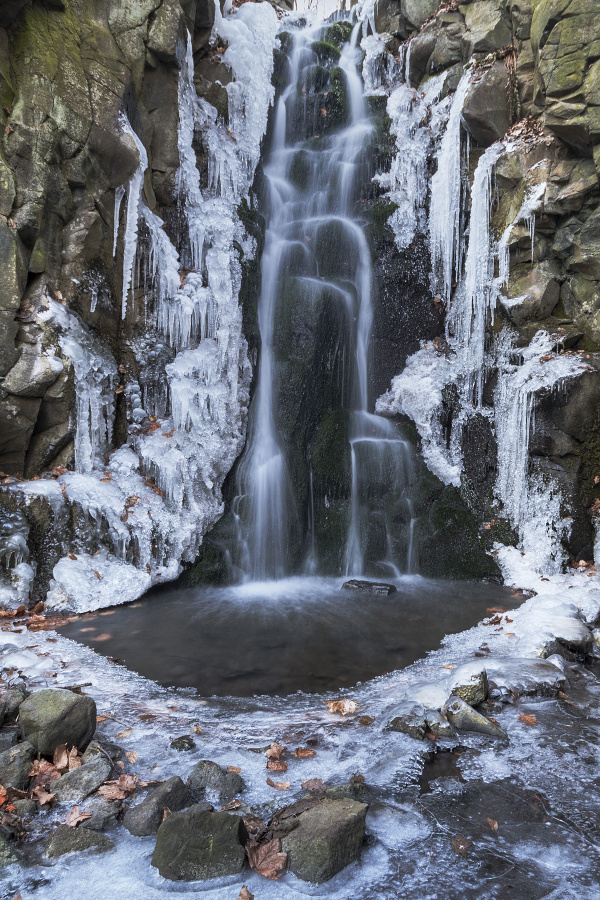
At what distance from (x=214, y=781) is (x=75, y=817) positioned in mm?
597

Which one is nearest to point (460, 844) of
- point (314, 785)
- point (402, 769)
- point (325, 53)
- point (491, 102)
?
point (402, 769)

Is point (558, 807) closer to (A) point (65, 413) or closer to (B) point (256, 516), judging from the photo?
(B) point (256, 516)

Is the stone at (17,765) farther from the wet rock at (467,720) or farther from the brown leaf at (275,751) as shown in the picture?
the wet rock at (467,720)

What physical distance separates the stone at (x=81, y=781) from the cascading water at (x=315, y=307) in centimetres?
447

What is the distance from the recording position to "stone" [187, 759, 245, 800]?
8.12ft

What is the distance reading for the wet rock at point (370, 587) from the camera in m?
6.43

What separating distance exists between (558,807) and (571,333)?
640cm

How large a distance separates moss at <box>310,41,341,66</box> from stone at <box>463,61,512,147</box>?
176 inches

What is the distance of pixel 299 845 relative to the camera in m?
A: 2.07

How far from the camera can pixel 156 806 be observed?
2271mm

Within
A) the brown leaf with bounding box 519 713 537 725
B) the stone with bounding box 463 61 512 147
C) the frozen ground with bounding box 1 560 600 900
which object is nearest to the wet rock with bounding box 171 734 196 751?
the frozen ground with bounding box 1 560 600 900

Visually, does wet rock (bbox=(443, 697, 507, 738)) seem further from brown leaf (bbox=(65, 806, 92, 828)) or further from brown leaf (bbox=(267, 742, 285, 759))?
brown leaf (bbox=(65, 806, 92, 828))

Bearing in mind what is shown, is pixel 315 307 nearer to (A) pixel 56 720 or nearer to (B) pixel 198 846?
(A) pixel 56 720

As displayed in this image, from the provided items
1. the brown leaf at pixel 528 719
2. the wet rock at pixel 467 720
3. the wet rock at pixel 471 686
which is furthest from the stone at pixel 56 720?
the brown leaf at pixel 528 719
